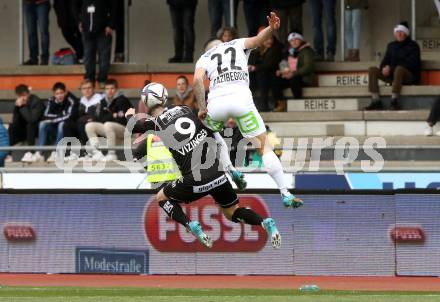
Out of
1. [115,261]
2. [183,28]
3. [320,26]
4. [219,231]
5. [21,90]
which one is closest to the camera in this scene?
[219,231]

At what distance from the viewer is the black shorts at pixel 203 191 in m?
16.0

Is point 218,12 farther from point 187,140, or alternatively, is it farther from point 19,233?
point 187,140

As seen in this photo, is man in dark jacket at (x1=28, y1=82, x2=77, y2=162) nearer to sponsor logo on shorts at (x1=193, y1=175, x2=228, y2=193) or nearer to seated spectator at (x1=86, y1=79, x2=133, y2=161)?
seated spectator at (x1=86, y1=79, x2=133, y2=161)

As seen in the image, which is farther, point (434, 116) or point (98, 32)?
point (98, 32)

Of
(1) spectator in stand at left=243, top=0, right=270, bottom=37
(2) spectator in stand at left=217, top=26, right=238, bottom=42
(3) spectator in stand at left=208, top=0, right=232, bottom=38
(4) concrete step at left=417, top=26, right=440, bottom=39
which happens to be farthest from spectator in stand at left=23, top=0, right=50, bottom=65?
(4) concrete step at left=417, top=26, right=440, bottom=39

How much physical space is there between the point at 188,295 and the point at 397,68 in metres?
7.47

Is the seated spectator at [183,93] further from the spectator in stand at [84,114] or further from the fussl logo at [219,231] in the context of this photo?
the fussl logo at [219,231]

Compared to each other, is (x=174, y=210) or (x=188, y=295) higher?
(x=174, y=210)

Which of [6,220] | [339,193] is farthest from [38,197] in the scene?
[339,193]

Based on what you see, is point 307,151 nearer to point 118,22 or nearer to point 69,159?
point 69,159

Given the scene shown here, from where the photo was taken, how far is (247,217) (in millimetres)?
16094

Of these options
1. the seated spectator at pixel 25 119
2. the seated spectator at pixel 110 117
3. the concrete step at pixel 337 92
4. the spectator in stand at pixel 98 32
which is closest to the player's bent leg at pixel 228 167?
the seated spectator at pixel 110 117

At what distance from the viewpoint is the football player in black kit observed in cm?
1581

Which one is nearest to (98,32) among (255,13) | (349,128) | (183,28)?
(183,28)
